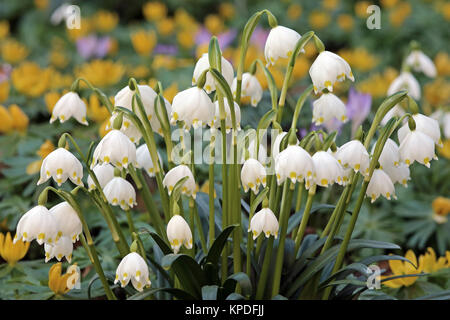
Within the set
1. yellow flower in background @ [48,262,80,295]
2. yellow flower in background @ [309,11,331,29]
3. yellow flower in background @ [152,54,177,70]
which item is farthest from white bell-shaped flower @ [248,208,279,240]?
yellow flower in background @ [309,11,331,29]

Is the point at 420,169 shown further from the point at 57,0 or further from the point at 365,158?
the point at 57,0

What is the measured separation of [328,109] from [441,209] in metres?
0.97


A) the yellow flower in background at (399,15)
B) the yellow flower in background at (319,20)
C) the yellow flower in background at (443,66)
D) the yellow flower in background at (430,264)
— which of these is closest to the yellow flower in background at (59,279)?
the yellow flower in background at (430,264)

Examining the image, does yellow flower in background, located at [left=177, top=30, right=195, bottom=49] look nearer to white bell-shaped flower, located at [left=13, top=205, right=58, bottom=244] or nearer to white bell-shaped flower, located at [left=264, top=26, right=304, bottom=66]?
white bell-shaped flower, located at [left=264, top=26, right=304, bottom=66]

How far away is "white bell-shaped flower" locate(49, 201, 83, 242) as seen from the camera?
130 centimetres

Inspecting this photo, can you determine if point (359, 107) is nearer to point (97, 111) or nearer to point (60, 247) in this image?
point (97, 111)

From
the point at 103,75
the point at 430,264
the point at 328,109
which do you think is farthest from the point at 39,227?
the point at 103,75

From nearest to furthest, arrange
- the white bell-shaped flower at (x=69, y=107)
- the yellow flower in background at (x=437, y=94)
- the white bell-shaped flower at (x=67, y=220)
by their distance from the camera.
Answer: the white bell-shaped flower at (x=67, y=220) → the white bell-shaped flower at (x=69, y=107) → the yellow flower in background at (x=437, y=94)

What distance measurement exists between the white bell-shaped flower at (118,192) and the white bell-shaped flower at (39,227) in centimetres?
18

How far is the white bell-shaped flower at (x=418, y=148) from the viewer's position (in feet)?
4.22

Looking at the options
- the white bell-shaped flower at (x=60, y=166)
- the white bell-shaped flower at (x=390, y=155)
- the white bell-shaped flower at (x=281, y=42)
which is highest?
the white bell-shaped flower at (x=281, y=42)

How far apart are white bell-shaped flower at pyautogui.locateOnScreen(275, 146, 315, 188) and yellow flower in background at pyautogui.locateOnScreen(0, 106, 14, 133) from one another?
1.51 m

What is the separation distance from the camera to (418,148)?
1288 mm

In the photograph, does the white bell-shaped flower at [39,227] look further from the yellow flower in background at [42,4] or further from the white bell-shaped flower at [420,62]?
the yellow flower in background at [42,4]
